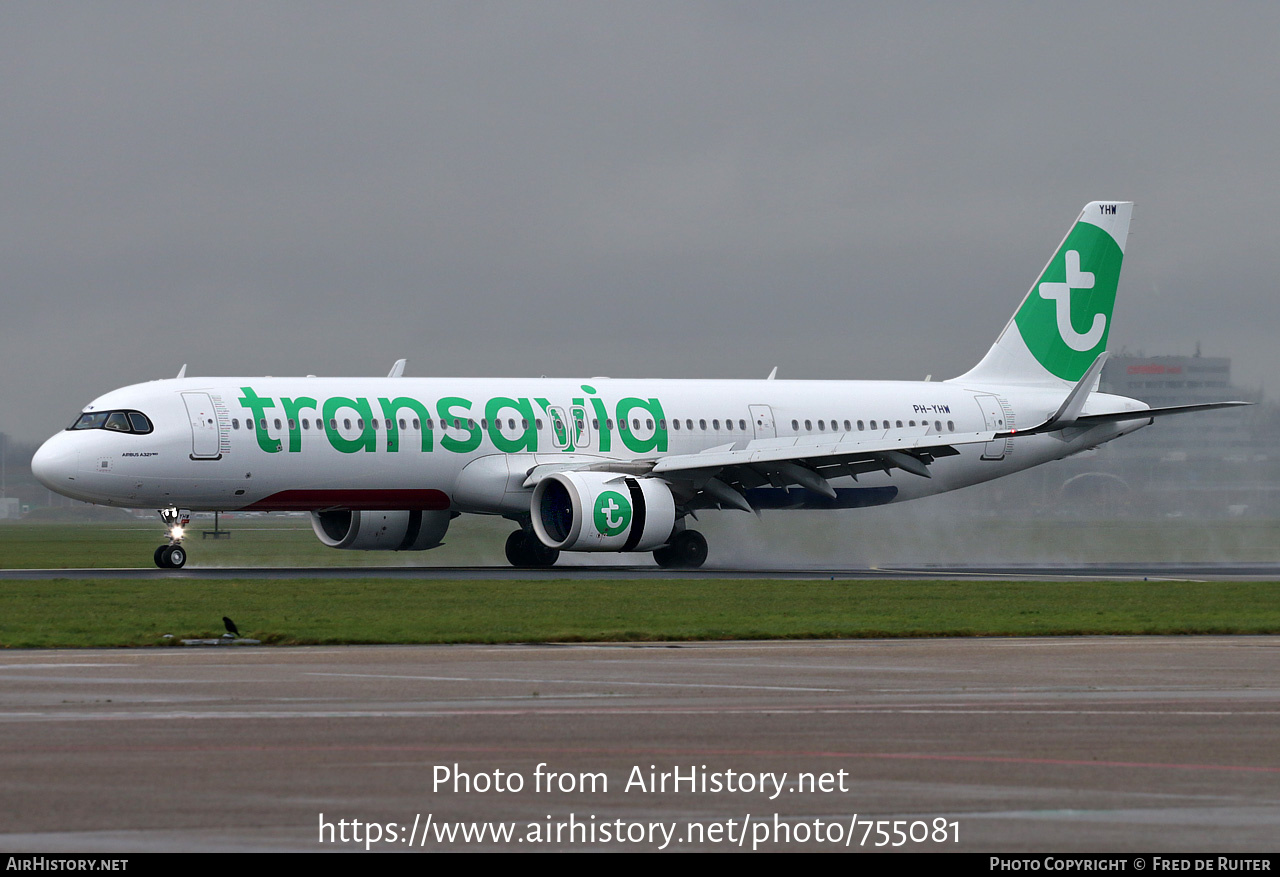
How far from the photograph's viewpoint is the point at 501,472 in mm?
42875

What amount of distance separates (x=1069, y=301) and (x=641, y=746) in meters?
42.9

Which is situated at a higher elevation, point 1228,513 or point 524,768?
point 1228,513

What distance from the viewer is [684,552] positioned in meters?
44.9

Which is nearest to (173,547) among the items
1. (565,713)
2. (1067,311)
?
(1067,311)

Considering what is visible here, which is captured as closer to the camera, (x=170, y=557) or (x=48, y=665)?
(x=48, y=665)

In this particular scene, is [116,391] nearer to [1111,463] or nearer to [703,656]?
[703,656]

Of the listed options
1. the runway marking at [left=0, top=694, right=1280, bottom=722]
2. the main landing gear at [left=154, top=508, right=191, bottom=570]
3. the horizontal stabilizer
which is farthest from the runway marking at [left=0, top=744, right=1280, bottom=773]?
the horizontal stabilizer

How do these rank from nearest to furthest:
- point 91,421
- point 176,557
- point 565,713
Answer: point 565,713, point 91,421, point 176,557

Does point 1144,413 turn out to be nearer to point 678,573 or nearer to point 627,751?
point 678,573

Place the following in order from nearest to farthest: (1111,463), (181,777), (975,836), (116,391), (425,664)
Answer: (975,836), (181,777), (425,664), (116,391), (1111,463)

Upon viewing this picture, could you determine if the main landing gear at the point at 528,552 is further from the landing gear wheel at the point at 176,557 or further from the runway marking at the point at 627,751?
the runway marking at the point at 627,751

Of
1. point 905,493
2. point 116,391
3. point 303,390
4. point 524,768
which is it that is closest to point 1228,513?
A: point 905,493

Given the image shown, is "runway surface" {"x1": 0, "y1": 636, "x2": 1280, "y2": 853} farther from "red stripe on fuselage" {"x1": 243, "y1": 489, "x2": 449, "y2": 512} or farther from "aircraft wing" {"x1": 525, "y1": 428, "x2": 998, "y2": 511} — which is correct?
"aircraft wing" {"x1": 525, "y1": 428, "x2": 998, "y2": 511}

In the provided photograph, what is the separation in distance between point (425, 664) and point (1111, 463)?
42.6 m
